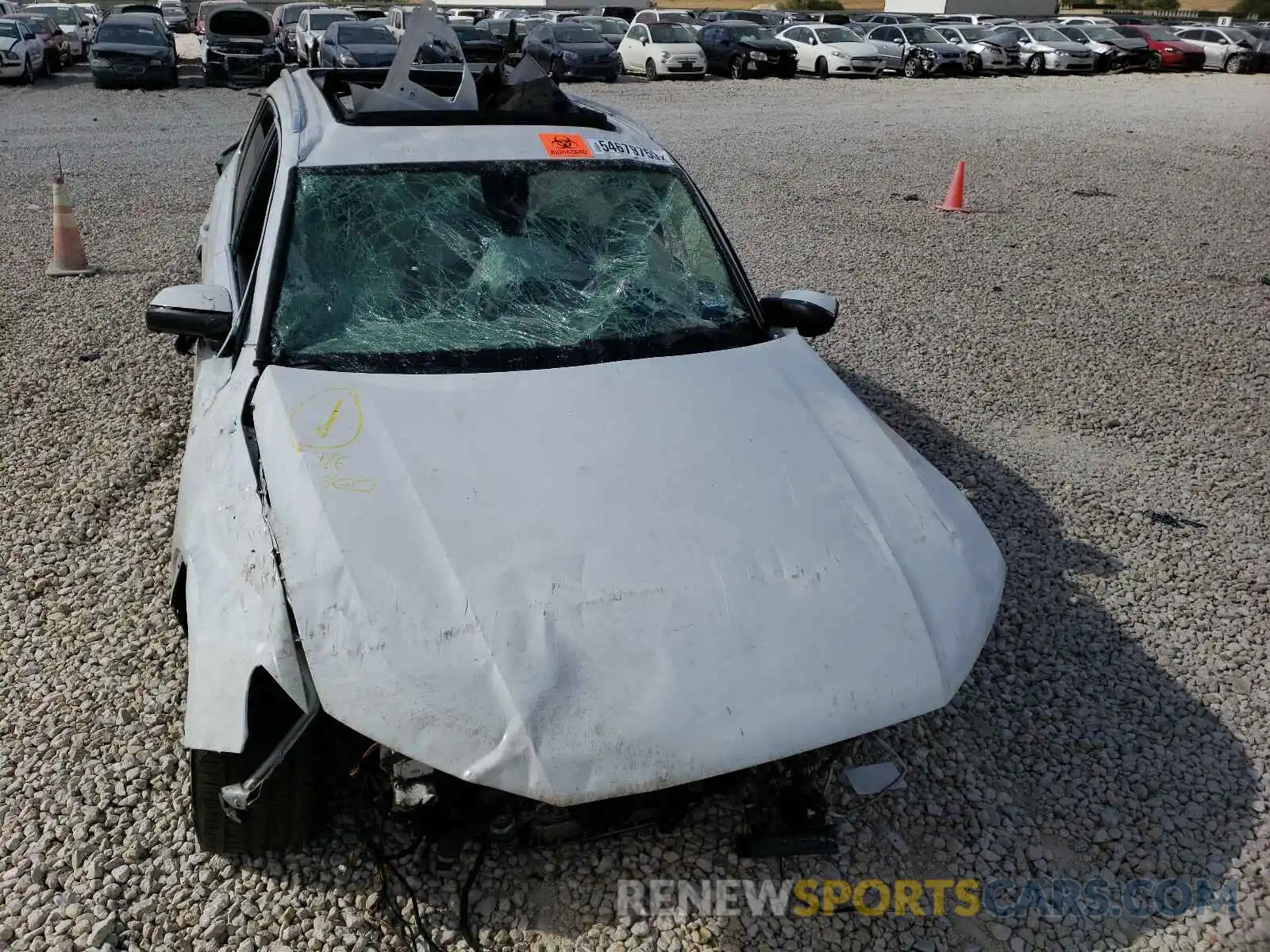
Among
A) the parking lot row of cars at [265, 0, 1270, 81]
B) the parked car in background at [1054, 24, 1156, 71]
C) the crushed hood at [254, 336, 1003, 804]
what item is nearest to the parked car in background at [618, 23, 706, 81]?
the parking lot row of cars at [265, 0, 1270, 81]

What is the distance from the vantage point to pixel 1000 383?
6574 millimetres

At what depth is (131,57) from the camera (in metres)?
20.8

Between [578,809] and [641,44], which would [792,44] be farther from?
[578,809]

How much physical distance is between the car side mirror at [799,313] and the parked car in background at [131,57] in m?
21.1

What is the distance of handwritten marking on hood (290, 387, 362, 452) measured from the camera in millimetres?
2898

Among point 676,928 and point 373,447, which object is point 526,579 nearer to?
point 373,447

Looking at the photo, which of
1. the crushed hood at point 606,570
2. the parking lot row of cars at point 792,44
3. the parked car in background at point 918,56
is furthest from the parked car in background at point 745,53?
the crushed hood at point 606,570

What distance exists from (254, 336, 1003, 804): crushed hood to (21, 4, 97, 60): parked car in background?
27964mm

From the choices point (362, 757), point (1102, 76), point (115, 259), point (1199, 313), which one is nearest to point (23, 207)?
point (115, 259)

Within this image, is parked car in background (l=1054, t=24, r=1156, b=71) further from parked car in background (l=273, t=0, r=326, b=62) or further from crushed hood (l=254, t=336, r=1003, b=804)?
crushed hood (l=254, t=336, r=1003, b=804)

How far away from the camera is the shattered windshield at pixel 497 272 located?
3340 millimetres

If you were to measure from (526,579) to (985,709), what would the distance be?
1901 mm

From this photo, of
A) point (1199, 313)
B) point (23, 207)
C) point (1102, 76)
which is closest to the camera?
point (1199, 313)

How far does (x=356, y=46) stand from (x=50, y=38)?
31.9ft
